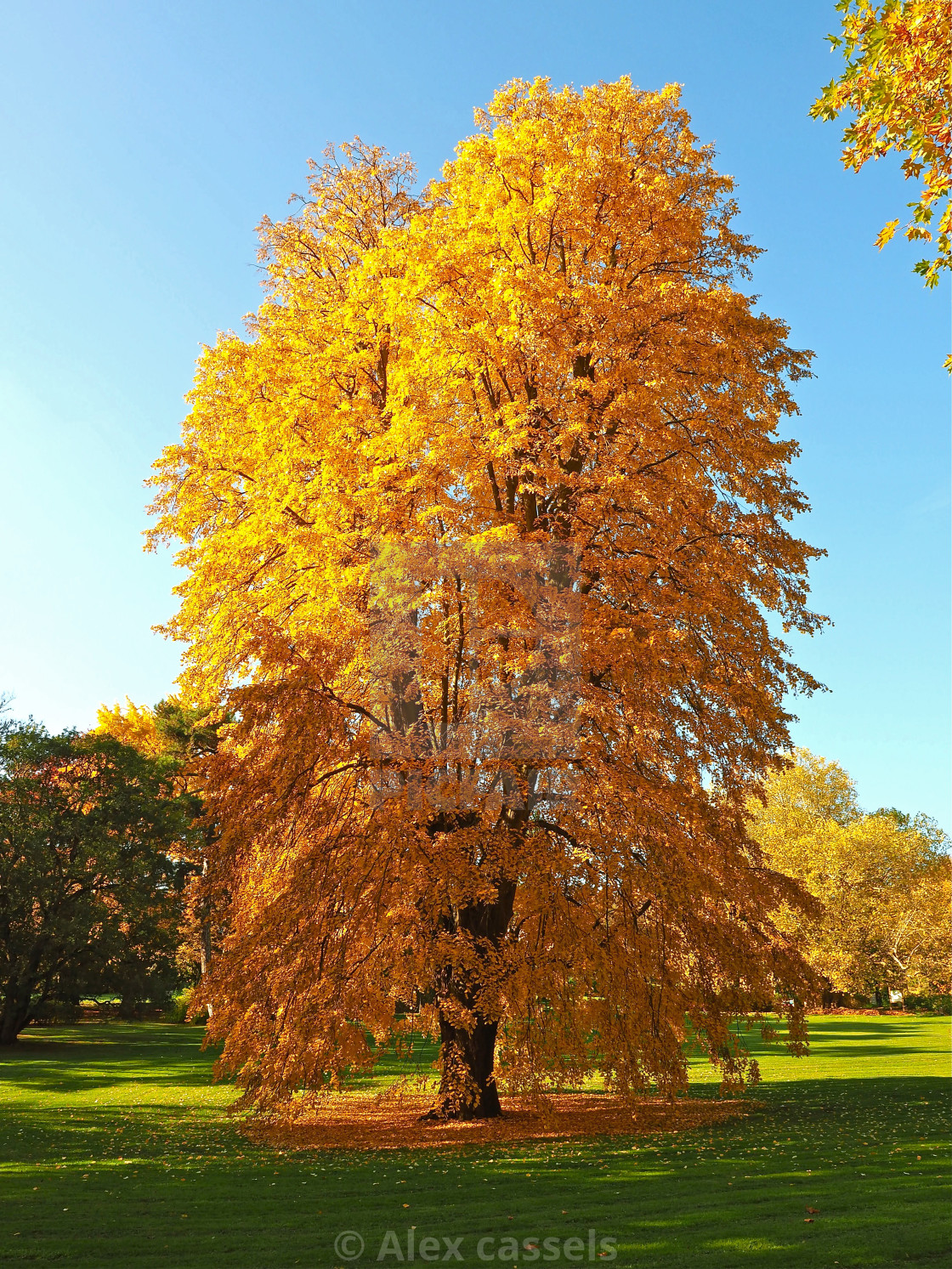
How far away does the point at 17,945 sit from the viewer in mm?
27125

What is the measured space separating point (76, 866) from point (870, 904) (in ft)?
110

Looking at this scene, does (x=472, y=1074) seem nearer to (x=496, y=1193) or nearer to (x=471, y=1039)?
(x=471, y=1039)

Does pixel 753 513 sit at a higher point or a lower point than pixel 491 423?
lower

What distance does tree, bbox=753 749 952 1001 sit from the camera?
40.2 m

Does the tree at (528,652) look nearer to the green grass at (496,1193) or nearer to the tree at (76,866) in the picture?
the green grass at (496,1193)

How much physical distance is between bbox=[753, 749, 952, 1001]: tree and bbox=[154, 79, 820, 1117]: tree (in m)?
28.1

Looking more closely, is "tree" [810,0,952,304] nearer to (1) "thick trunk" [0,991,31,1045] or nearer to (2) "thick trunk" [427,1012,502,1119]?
(2) "thick trunk" [427,1012,502,1119]

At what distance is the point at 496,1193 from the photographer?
8.55 m

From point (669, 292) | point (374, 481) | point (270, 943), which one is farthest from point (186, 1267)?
point (669, 292)

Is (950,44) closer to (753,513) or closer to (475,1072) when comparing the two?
(753,513)

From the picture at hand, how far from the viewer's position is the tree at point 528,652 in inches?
461

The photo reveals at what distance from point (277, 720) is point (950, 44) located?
10.6m

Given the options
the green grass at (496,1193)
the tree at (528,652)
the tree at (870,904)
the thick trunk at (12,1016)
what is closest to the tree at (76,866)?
the thick trunk at (12,1016)

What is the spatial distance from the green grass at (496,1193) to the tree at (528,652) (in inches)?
49.6
